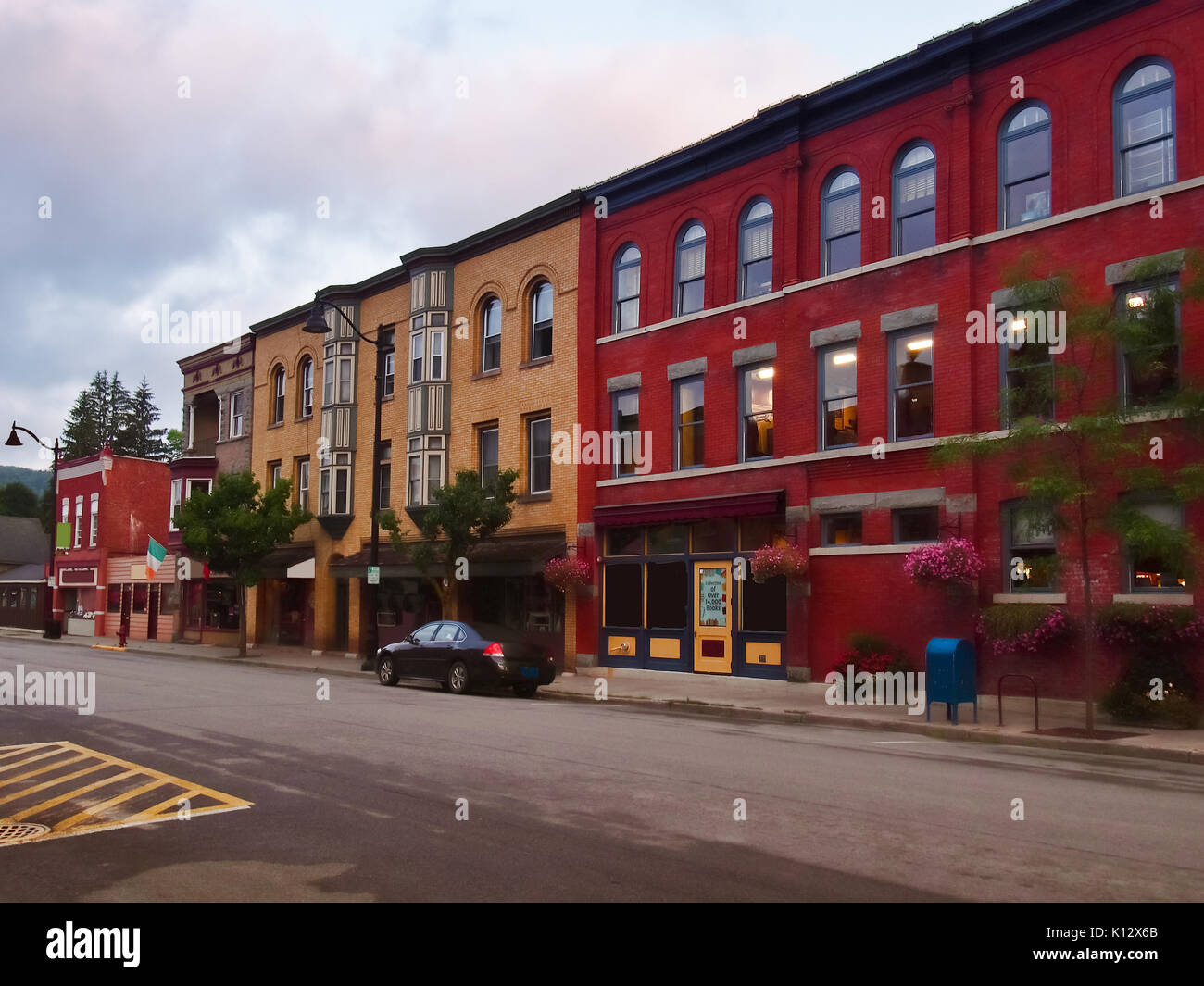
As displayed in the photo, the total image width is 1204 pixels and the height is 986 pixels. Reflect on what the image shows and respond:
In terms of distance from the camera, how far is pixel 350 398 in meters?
34.4

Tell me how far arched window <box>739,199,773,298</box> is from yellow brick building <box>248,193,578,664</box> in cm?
511

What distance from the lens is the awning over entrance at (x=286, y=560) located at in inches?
1384

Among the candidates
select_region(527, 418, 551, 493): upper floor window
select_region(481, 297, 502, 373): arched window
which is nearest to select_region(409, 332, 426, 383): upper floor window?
select_region(481, 297, 502, 373): arched window

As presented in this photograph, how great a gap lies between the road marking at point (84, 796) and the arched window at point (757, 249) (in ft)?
53.6

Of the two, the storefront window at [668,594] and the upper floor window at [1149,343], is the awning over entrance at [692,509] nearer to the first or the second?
the storefront window at [668,594]

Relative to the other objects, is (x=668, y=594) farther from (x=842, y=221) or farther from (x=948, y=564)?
(x=842, y=221)

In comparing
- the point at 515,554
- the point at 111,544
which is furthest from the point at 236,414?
the point at 515,554

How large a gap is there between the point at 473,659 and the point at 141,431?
87.2 metres

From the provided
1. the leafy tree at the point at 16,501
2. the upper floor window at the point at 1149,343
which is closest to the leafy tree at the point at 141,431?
the leafy tree at the point at 16,501

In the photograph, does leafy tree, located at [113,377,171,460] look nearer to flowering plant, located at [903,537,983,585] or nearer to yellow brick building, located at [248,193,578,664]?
yellow brick building, located at [248,193,578,664]

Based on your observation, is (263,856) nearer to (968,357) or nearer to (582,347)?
(968,357)

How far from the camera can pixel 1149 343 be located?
14.9 meters
